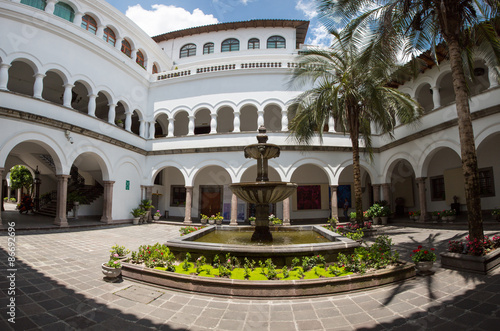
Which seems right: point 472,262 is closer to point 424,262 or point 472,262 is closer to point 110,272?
point 424,262

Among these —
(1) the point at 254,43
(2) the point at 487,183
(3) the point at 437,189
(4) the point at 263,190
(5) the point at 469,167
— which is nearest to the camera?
(5) the point at 469,167

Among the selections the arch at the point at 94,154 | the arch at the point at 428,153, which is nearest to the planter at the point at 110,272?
the arch at the point at 94,154

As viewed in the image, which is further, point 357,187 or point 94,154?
point 94,154

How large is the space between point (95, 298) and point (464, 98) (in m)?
9.06

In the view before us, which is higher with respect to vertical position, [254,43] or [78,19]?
[254,43]

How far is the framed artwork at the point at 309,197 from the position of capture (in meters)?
18.2

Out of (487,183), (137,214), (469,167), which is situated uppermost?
(469,167)

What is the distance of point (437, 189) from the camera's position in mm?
15453

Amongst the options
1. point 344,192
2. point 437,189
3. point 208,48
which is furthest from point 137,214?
point 437,189

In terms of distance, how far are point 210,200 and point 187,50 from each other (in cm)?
1376

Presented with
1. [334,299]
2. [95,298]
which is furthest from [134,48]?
[334,299]

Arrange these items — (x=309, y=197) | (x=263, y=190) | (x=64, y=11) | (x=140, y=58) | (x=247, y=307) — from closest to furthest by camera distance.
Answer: (x=247, y=307)
(x=263, y=190)
(x=64, y=11)
(x=309, y=197)
(x=140, y=58)

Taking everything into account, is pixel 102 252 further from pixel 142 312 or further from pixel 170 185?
pixel 170 185

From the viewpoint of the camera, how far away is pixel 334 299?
417 centimetres
